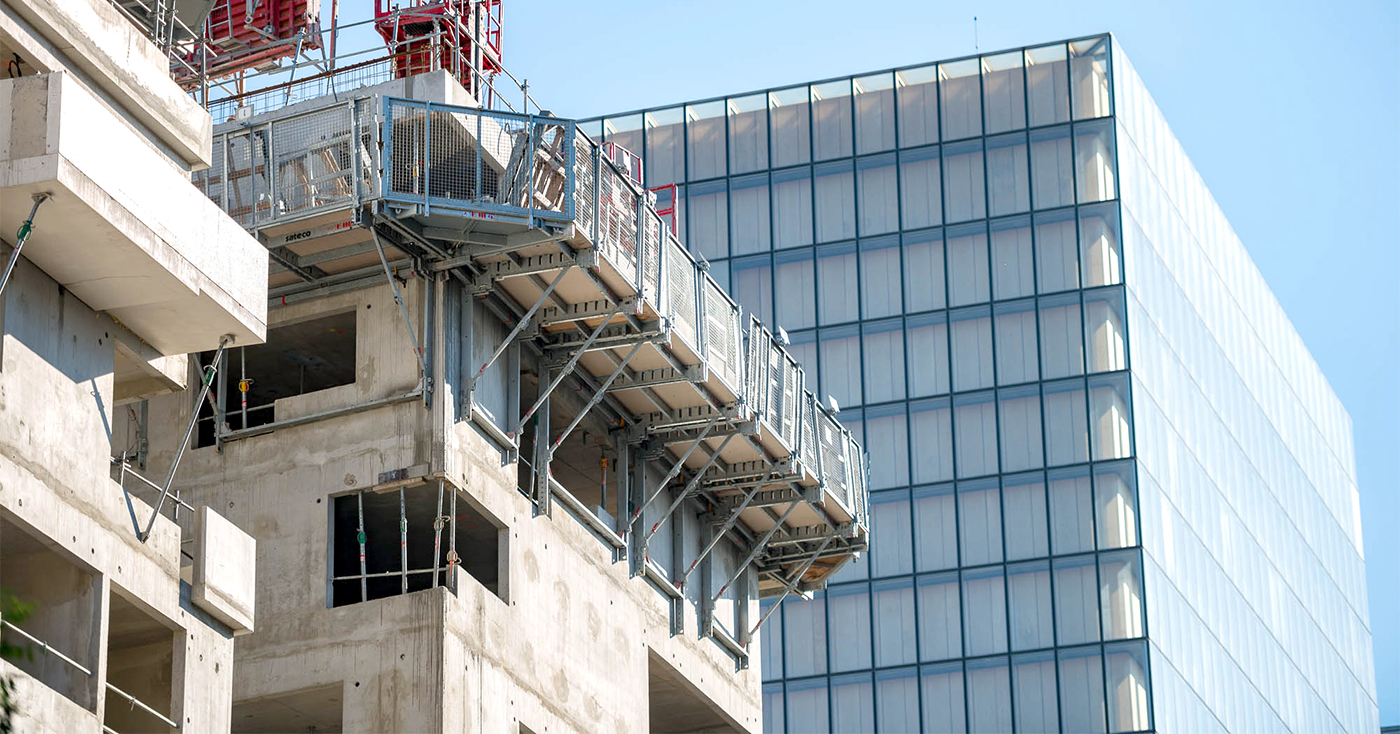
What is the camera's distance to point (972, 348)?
99812 mm

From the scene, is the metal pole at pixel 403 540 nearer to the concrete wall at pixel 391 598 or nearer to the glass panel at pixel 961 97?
the concrete wall at pixel 391 598

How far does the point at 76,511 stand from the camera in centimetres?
3081

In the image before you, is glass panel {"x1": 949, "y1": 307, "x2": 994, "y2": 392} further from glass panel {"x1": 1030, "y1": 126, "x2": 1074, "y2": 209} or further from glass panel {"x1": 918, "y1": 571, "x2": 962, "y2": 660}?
glass panel {"x1": 918, "y1": 571, "x2": 962, "y2": 660}

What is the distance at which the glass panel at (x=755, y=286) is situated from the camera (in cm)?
10406

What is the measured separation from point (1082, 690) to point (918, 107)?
985 inches

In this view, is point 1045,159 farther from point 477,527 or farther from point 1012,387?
point 477,527

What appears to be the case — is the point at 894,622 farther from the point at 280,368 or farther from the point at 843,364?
the point at 280,368

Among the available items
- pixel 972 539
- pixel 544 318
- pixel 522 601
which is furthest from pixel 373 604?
pixel 972 539

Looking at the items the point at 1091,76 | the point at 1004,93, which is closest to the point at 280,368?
the point at 1091,76

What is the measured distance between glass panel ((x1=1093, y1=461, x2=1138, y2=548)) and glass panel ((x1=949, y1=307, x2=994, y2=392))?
20.3 ft

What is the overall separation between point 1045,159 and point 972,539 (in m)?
15.4

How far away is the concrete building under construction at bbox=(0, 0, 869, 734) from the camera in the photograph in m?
30.9

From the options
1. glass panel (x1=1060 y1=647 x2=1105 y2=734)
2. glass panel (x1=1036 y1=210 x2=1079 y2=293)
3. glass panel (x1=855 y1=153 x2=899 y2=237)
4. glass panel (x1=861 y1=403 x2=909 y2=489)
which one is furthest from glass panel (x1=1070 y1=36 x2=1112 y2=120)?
glass panel (x1=1060 y1=647 x2=1105 y2=734)

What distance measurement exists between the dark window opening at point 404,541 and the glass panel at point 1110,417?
5350cm
